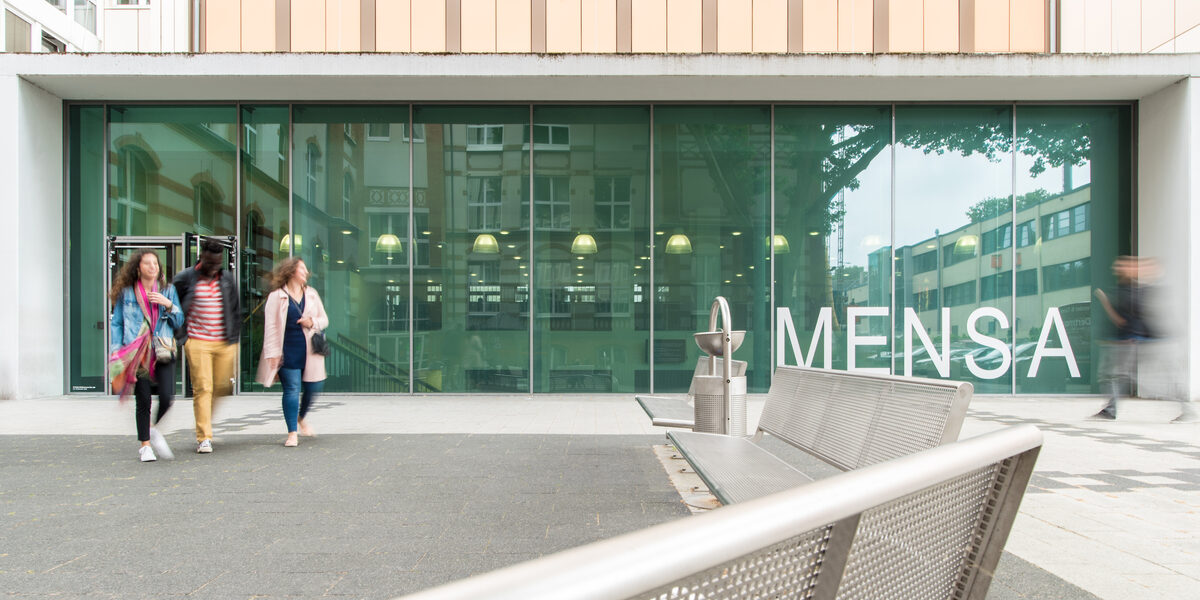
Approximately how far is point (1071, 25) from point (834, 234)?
194 inches

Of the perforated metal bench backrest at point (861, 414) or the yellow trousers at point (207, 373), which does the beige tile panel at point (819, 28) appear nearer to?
the perforated metal bench backrest at point (861, 414)

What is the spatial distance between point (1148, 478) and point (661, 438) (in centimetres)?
406

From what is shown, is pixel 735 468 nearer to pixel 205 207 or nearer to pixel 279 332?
pixel 279 332

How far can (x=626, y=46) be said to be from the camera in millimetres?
12133

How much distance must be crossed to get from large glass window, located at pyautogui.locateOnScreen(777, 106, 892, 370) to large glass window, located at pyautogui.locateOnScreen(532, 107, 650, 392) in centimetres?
228

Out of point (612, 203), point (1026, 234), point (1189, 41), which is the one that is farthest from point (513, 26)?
point (1189, 41)

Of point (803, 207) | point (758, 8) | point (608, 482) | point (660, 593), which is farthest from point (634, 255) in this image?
point (660, 593)

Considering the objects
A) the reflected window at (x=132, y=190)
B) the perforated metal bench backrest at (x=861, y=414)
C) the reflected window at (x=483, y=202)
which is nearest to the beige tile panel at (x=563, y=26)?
the reflected window at (x=483, y=202)

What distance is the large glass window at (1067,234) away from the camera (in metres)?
11.9

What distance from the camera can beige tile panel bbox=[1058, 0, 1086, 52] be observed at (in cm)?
1159

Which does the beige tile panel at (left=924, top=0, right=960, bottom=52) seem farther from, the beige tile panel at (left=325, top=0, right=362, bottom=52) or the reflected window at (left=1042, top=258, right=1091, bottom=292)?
the beige tile panel at (left=325, top=0, right=362, bottom=52)

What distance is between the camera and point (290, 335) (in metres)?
6.94

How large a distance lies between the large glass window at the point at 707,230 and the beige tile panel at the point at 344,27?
513 centimetres

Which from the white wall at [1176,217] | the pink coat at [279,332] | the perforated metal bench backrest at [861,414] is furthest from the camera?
the white wall at [1176,217]
